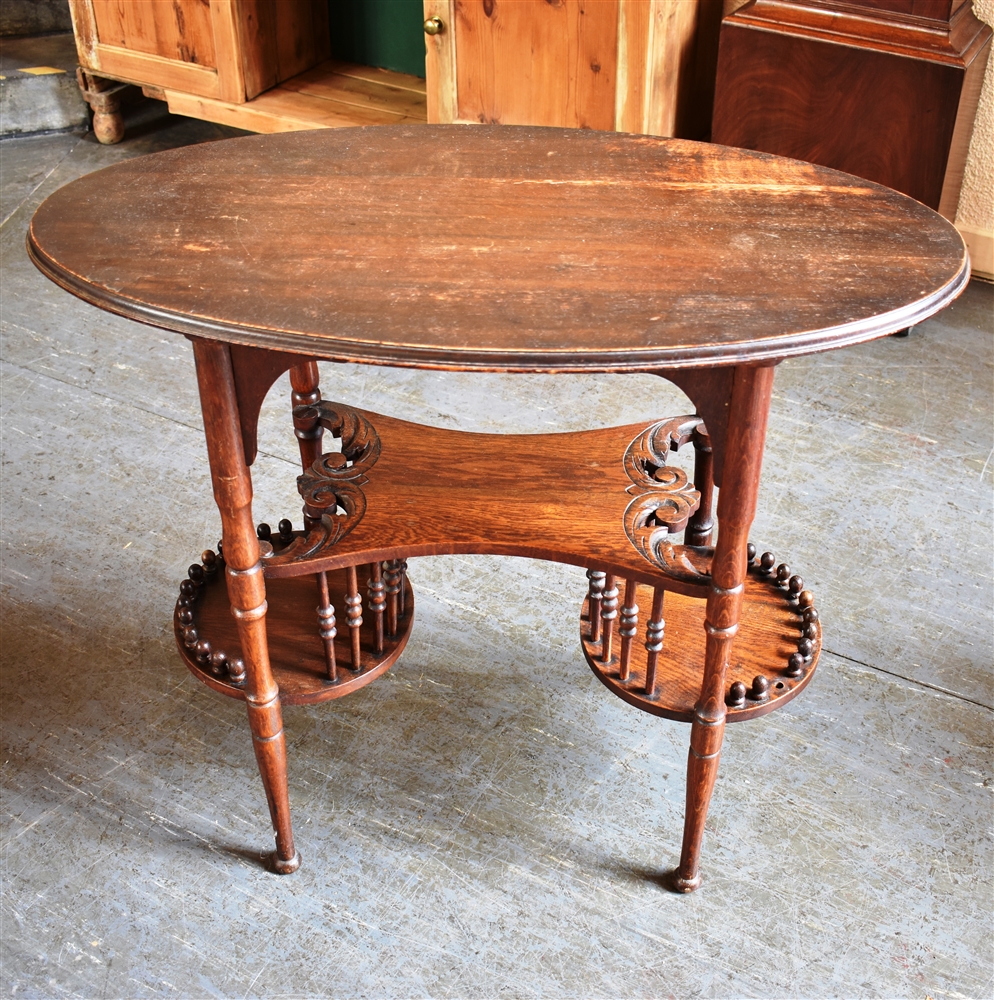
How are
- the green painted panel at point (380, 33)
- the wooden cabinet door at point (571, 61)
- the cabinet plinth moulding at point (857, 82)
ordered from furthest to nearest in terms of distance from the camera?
1. the green painted panel at point (380, 33)
2. the wooden cabinet door at point (571, 61)
3. the cabinet plinth moulding at point (857, 82)

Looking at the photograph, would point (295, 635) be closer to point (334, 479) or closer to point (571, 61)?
point (334, 479)

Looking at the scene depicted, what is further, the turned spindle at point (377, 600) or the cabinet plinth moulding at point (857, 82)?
the cabinet plinth moulding at point (857, 82)

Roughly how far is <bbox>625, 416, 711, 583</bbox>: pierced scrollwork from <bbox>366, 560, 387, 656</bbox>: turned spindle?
16.6 inches

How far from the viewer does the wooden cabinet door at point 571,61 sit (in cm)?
299

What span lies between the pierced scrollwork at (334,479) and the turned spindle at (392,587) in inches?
5.5

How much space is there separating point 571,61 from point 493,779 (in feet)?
6.47

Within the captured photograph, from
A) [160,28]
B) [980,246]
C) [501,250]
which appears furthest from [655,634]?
[160,28]

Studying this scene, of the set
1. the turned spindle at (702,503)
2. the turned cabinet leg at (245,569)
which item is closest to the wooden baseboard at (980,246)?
the turned spindle at (702,503)

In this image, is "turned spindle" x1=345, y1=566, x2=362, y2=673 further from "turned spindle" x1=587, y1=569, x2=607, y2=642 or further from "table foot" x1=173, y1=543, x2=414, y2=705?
"turned spindle" x1=587, y1=569, x2=607, y2=642

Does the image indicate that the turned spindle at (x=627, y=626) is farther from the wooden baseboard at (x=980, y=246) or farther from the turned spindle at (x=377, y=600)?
the wooden baseboard at (x=980, y=246)

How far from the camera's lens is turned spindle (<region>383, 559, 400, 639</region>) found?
1.95 m

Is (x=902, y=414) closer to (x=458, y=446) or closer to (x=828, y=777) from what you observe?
(x=828, y=777)

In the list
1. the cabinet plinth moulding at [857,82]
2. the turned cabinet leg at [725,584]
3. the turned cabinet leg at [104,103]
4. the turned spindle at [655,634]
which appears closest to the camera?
the turned cabinet leg at [725,584]

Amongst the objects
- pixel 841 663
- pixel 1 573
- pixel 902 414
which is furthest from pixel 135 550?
pixel 902 414
